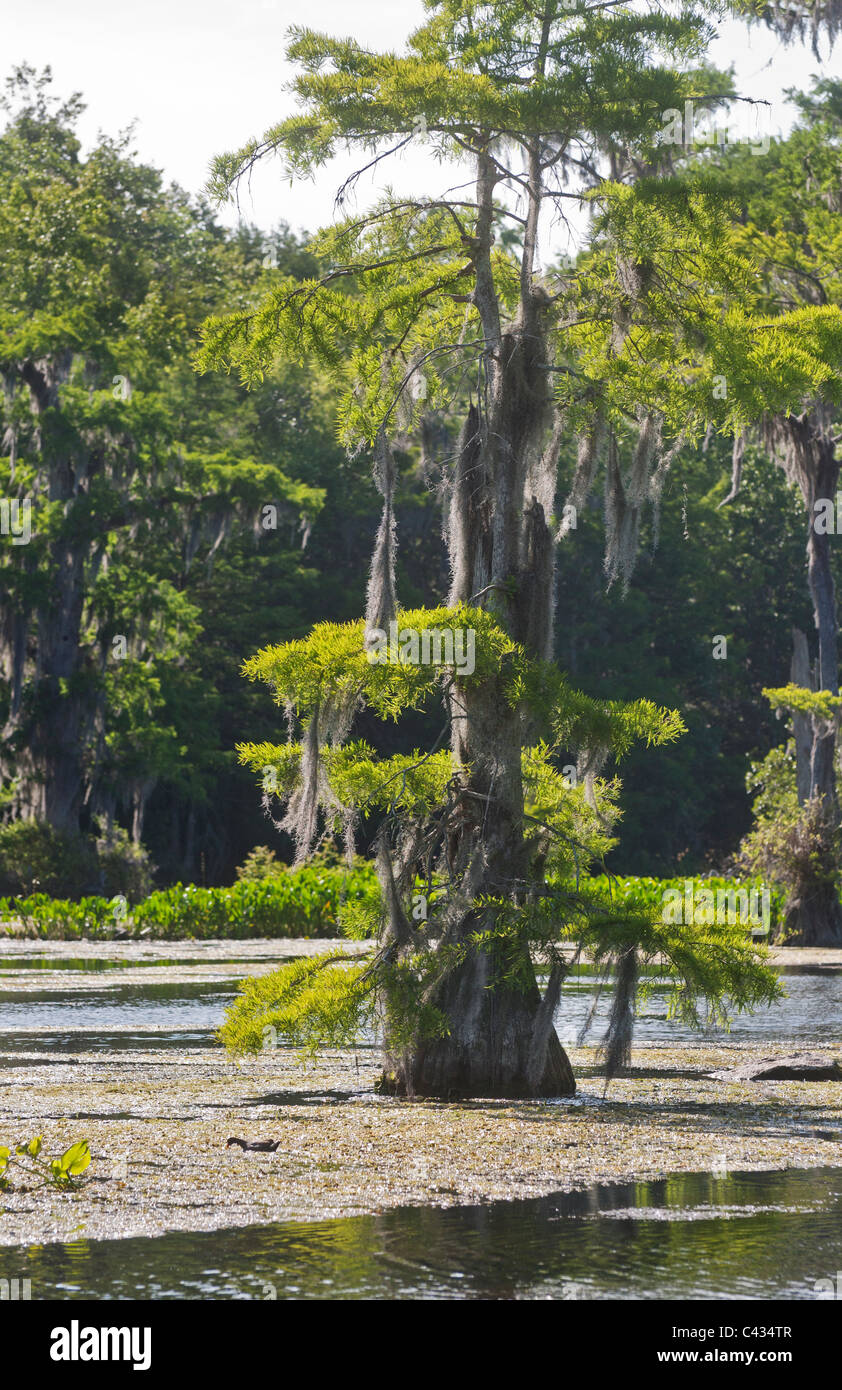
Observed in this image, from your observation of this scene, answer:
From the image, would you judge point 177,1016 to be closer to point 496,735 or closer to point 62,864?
point 496,735

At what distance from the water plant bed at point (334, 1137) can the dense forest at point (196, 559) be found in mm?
20908

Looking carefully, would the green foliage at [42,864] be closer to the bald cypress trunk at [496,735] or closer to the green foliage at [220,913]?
the green foliage at [220,913]

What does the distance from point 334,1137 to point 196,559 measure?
36.0 m

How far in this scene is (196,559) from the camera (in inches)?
1754

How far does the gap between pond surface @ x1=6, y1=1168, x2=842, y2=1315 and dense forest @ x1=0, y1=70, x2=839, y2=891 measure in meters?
24.7

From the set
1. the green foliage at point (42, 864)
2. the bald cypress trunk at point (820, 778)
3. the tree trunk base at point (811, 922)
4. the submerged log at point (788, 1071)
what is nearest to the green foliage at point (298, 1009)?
the submerged log at point (788, 1071)

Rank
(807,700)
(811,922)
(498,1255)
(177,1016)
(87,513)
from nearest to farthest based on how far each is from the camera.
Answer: (498,1255) < (177,1016) < (807,700) < (811,922) < (87,513)

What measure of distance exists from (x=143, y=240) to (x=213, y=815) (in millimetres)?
17466

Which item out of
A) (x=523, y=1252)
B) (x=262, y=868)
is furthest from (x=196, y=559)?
(x=523, y=1252)

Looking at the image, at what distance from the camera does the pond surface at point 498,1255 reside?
621cm

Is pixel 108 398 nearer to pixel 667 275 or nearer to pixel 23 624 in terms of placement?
pixel 23 624

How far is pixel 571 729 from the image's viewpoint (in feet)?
36.1
